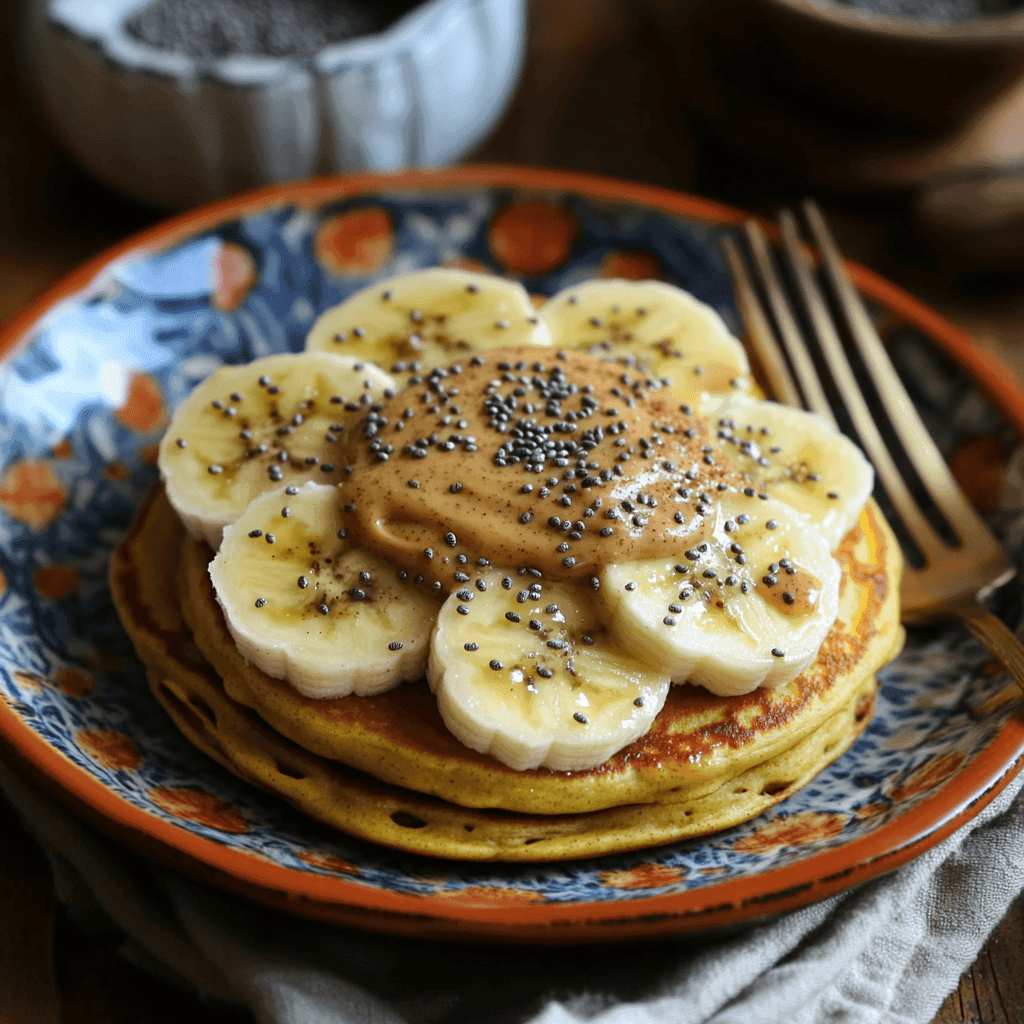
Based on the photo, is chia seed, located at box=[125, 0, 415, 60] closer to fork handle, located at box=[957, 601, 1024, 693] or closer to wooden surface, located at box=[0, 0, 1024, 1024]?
wooden surface, located at box=[0, 0, 1024, 1024]

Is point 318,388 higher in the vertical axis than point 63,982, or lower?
higher

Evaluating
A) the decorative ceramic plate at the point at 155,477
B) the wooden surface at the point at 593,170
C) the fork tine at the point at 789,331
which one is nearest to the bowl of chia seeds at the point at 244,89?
the wooden surface at the point at 593,170

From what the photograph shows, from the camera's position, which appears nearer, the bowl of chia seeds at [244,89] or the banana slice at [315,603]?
the banana slice at [315,603]

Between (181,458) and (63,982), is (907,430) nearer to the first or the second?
(181,458)

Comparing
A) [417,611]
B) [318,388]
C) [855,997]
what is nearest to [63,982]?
[417,611]

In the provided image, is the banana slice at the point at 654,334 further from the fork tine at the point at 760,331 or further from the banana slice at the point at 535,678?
the banana slice at the point at 535,678

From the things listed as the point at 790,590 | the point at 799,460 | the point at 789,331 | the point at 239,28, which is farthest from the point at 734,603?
the point at 239,28

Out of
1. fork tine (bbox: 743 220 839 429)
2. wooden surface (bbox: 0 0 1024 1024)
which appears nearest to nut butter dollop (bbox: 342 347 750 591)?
fork tine (bbox: 743 220 839 429)
